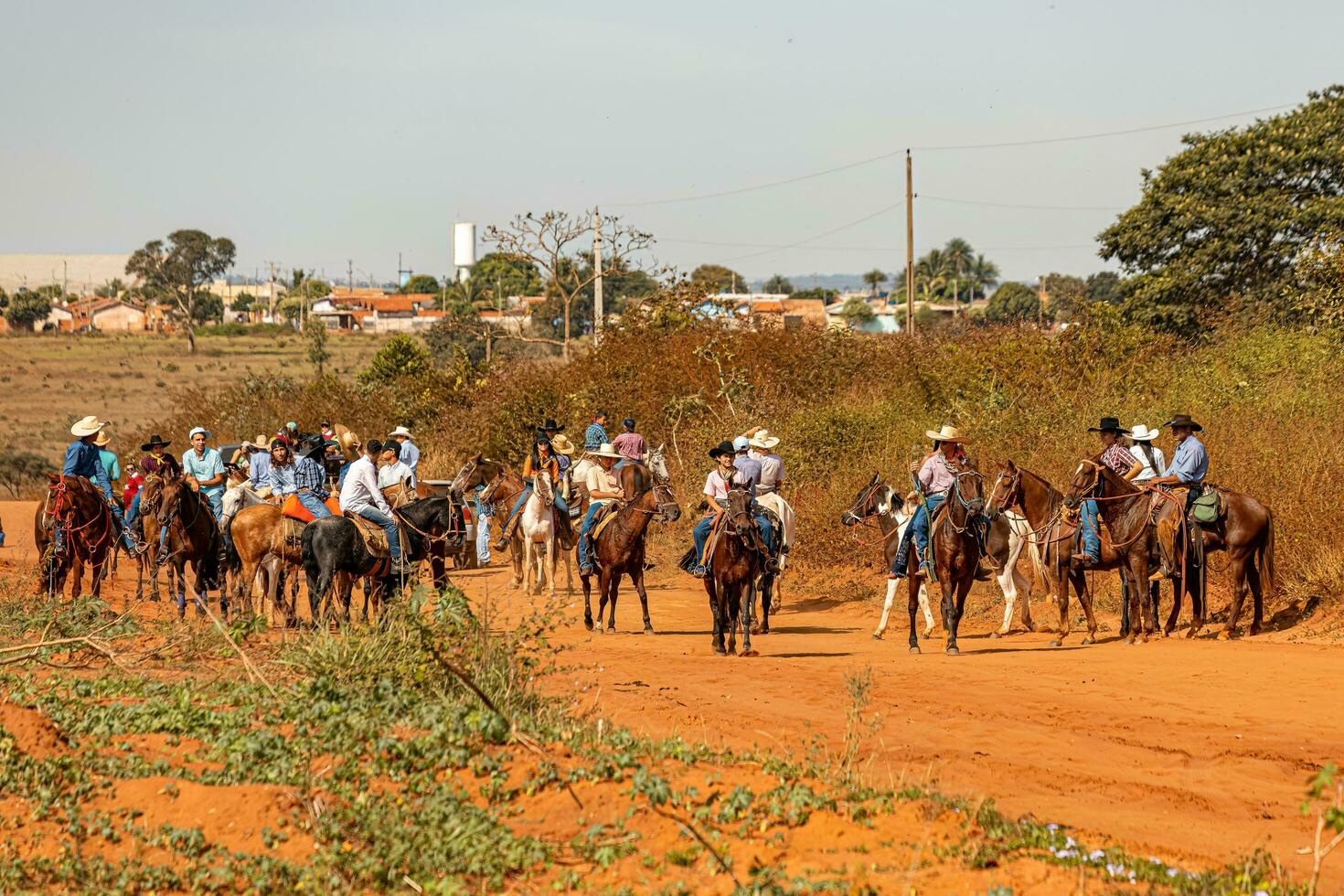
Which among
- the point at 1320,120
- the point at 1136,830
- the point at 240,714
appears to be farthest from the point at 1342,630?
the point at 1320,120

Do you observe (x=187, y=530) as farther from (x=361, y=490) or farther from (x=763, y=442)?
(x=763, y=442)

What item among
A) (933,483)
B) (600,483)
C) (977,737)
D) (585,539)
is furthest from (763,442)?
(977,737)

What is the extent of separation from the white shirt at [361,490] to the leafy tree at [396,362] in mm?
25454

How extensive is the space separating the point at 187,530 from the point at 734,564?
734cm

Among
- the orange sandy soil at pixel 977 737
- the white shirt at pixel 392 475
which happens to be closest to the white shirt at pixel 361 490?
the white shirt at pixel 392 475

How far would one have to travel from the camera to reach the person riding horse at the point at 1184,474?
1708 centimetres

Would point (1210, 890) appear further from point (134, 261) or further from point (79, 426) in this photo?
point (134, 261)

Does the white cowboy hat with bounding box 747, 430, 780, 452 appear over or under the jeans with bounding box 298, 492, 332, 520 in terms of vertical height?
over

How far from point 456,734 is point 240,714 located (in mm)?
1709

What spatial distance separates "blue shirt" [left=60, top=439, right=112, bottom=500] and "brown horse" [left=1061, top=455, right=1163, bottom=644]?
41.9 ft

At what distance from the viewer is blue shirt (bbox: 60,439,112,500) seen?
60.8 ft

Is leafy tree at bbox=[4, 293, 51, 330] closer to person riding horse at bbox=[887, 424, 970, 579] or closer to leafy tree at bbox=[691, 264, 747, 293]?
leafy tree at bbox=[691, 264, 747, 293]

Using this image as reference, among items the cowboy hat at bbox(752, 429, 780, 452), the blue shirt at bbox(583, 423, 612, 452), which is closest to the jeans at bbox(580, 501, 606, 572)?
the cowboy hat at bbox(752, 429, 780, 452)

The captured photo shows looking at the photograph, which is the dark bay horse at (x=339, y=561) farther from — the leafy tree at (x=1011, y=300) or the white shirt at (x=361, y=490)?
the leafy tree at (x=1011, y=300)
